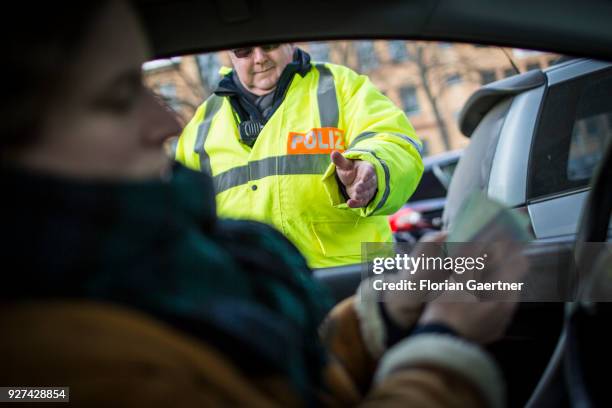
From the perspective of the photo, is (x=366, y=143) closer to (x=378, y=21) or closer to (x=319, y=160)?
(x=319, y=160)

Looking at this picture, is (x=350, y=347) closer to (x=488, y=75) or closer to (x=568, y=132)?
(x=568, y=132)

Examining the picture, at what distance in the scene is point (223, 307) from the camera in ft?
2.64

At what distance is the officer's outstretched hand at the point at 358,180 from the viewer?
6.24 feet

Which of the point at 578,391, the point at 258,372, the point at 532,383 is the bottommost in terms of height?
the point at 532,383

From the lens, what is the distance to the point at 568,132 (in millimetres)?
3033

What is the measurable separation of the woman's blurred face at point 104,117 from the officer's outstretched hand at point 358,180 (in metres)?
1.07

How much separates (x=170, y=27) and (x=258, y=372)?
0.99 m

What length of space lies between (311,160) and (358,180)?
0.31 m

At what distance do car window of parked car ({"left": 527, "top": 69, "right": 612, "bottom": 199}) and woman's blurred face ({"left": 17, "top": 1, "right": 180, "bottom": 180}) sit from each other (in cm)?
223

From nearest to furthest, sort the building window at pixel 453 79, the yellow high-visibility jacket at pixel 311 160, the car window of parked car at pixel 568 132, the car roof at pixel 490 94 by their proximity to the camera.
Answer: the yellow high-visibility jacket at pixel 311 160 → the car window of parked car at pixel 568 132 → the car roof at pixel 490 94 → the building window at pixel 453 79

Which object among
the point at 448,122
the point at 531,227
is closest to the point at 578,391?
the point at 531,227

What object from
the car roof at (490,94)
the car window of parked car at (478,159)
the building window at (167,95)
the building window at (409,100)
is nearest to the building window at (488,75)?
the building window at (167,95)

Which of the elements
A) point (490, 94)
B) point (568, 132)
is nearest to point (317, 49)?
point (490, 94)

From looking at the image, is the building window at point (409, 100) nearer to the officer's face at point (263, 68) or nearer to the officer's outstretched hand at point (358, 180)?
the officer's face at point (263, 68)
